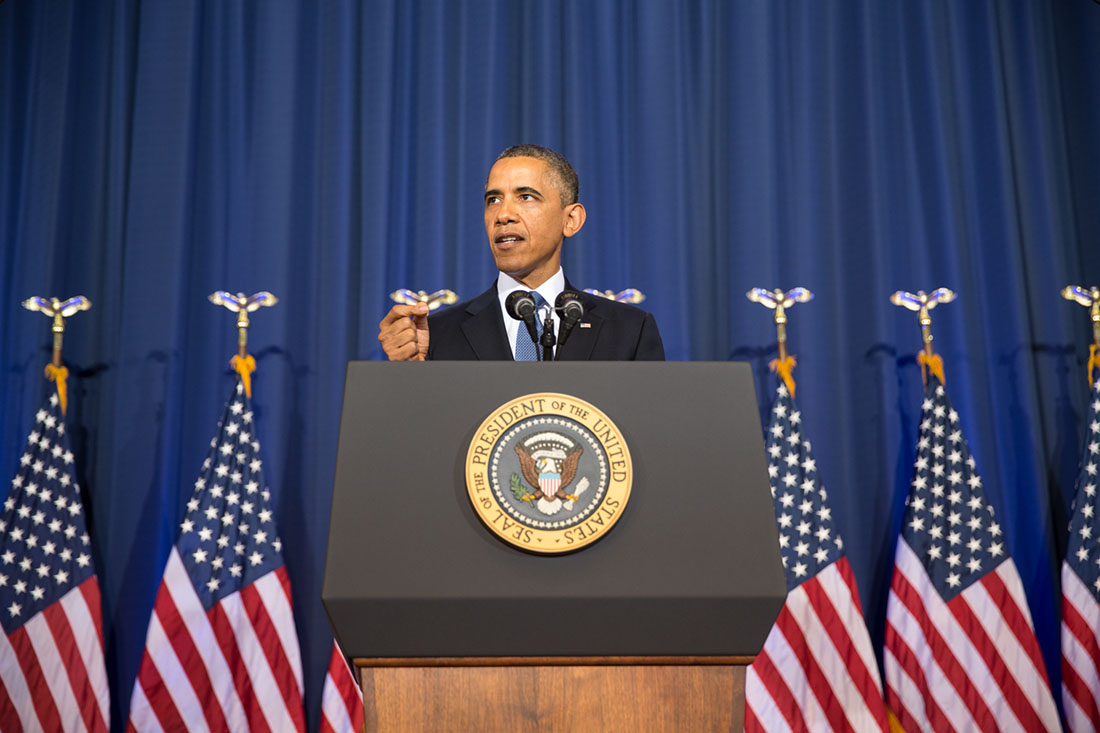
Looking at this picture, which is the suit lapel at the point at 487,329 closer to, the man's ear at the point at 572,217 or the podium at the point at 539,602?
the man's ear at the point at 572,217

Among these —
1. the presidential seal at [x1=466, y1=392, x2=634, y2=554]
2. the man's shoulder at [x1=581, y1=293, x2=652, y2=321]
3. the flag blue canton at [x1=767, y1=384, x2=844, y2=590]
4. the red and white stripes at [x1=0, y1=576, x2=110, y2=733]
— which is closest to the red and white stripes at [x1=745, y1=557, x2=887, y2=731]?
the flag blue canton at [x1=767, y1=384, x2=844, y2=590]

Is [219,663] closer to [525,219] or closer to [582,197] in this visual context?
[525,219]

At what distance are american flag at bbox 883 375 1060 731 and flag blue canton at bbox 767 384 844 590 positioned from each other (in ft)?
1.06

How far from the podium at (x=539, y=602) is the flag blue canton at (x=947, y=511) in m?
2.91

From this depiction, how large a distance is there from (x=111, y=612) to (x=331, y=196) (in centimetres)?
Answer: 201

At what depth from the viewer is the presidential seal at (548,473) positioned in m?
1.31

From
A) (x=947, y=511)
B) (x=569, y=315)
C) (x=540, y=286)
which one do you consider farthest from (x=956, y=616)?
(x=569, y=315)

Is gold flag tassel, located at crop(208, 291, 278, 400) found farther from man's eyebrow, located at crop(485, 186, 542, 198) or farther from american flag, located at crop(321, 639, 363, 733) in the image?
man's eyebrow, located at crop(485, 186, 542, 198)

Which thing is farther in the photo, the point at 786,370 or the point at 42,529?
the point at 786,370

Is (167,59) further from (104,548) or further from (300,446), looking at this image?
(104,548)

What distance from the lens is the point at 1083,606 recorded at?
3.88 meters

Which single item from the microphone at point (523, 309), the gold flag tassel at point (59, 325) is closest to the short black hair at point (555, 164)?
the microphone at point (523, 309)

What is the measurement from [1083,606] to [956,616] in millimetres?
484

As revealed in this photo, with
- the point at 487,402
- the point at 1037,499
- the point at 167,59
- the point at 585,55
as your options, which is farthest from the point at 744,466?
the point at 167,59
